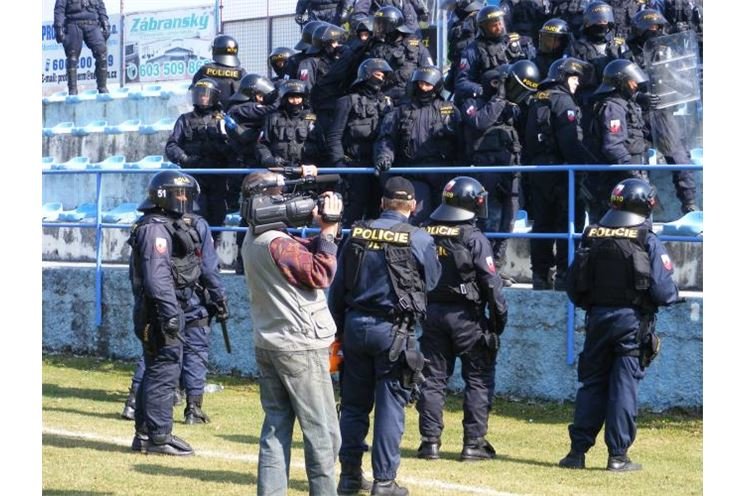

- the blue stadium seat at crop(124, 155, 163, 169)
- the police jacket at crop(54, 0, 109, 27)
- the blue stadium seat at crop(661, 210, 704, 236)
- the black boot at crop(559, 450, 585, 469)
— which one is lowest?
the black boot at crop(559, 450, 585, 469)

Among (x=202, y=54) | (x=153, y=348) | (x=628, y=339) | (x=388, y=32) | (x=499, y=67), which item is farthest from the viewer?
(x=202, y=54)

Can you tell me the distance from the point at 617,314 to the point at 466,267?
1.12 metres

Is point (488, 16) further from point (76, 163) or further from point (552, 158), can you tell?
point (76, 163)

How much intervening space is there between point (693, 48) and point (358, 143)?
3.29 m

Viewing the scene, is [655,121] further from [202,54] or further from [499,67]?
[202,54]

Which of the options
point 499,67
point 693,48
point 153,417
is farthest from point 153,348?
point 693,48

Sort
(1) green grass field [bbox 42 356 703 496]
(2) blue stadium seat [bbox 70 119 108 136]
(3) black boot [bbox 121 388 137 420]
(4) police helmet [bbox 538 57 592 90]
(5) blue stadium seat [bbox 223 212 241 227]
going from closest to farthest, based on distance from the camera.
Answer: (1) green grass field [bbox 42 356 703 496] → (3) black boot [bbox 121 388 137 420] → (4) police helmet [bbox 538 57 592 90] → (5) blue stadium seat [bbox 223 212 241 227] → (2) blue stadium seat [bbox 70 119 108 136]

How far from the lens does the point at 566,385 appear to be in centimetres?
1226

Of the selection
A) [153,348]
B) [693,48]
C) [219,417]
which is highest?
[693,48]

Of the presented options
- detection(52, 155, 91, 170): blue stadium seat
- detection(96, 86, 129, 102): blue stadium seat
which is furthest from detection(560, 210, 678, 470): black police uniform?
detection(96, 86, 129, 102): blue stadium seat

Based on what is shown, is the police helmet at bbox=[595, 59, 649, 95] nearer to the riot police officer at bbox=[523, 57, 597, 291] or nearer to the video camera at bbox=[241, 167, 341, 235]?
the riot police officer at bbox=[523, 57, 597, 291]

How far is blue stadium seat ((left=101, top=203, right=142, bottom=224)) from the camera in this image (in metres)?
17.5

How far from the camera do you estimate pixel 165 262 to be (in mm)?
10367

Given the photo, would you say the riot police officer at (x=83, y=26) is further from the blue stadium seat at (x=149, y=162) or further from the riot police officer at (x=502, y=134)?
the riot police officer at (x=502, y=134)
